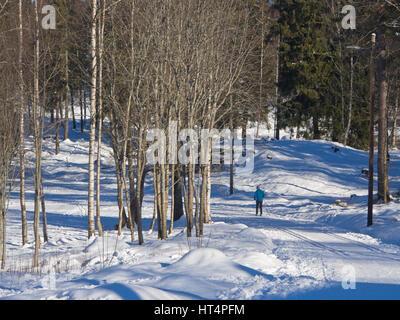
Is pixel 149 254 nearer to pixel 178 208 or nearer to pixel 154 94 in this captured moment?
pixel 154 94

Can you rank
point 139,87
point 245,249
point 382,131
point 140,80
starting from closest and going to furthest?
point 245,249
point 140,80
point 139,87
point 382,131

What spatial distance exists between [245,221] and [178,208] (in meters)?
3.48

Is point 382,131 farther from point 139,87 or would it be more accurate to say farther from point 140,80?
point 140,80

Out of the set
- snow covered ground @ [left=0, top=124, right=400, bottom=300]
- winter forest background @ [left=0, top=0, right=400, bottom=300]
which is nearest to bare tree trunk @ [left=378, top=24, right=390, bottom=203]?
winter forest background @ [left=0, top=0, right=400, bottom=300]

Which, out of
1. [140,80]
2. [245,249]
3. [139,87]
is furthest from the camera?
[139,87]

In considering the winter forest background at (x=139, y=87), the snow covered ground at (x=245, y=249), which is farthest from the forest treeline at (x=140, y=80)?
the snow covered ground at (x=245, y=249)

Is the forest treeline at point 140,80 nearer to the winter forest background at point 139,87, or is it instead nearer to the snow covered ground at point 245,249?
the winter forest background at point 139,87

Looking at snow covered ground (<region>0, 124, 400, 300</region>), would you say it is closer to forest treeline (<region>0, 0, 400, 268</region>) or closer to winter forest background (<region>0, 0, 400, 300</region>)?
winter forest background (<region>0, 0, 400, 300</region>)

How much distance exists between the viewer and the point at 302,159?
3431 cm

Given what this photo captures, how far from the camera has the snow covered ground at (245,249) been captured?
7324mm

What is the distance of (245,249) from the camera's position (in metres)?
10.9

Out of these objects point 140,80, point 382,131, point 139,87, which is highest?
point 140,80

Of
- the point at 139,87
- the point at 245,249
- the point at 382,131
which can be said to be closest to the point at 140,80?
the point at 139,87

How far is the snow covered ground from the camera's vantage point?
732 centimetres
